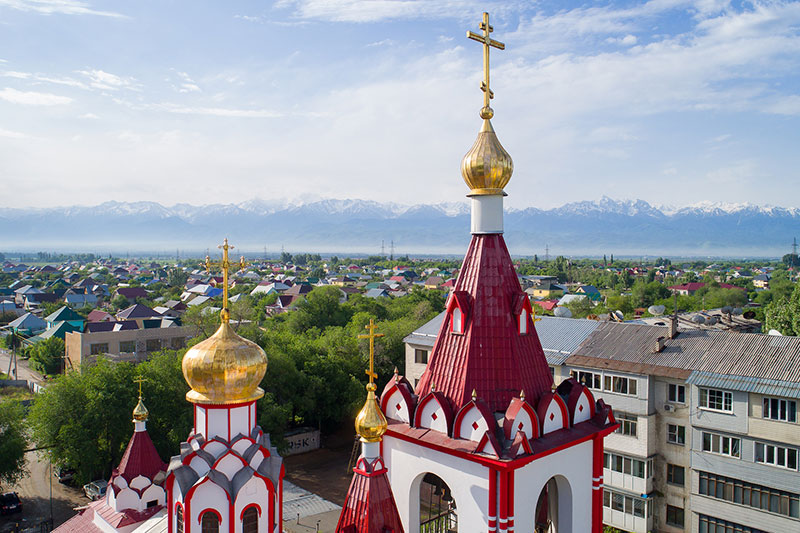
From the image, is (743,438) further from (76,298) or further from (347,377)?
(76,298)

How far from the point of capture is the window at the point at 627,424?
22.8 metres

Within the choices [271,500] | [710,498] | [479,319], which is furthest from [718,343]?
[271,500]

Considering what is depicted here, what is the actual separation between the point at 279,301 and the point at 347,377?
182 feet

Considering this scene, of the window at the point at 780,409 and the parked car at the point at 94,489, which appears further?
the parked car at the point at 94,489

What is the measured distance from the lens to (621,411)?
912 inches

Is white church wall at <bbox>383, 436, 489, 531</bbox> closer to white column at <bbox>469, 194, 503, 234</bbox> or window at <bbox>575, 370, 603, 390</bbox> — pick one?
white column at <bbox>469, 194, 503, 234</bbox>


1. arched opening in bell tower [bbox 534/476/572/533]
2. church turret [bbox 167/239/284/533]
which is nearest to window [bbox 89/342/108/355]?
church turret [bbox 167/239/284/533]

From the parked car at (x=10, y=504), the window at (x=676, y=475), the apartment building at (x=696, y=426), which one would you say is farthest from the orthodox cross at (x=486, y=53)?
the parked car at (x=10, y=504)

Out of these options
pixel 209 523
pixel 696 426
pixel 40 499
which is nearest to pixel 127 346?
pixel 40 499

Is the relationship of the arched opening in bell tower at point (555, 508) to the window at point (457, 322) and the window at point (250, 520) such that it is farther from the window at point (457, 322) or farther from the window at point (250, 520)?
the window at point (250, 520)

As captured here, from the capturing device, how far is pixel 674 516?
2272cm

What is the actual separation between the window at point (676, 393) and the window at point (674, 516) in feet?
14.2

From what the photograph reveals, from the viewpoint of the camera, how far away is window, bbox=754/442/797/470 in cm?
1919

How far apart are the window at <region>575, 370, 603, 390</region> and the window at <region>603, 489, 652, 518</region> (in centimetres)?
433
